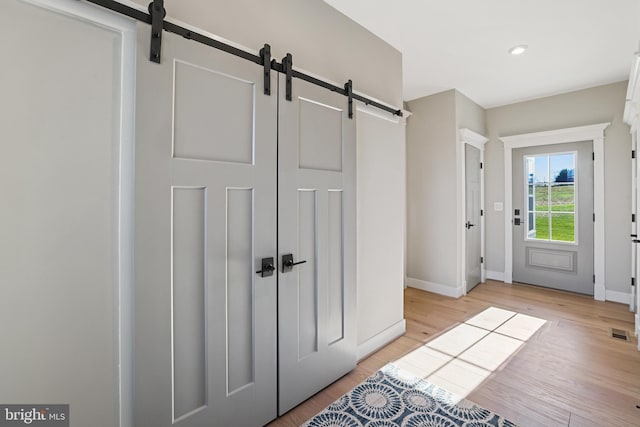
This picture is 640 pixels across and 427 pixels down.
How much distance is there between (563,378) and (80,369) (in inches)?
117

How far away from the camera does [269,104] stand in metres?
1.67

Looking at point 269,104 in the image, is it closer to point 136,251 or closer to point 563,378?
point 136,251

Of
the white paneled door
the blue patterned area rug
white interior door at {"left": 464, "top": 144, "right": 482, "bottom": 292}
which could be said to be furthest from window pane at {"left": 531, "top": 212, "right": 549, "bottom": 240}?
the white paneled door

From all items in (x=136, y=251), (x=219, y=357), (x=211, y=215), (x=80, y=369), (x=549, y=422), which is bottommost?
(x=549, y=422)

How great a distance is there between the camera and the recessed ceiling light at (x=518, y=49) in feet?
9.23

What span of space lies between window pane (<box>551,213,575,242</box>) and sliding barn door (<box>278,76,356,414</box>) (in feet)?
12.2

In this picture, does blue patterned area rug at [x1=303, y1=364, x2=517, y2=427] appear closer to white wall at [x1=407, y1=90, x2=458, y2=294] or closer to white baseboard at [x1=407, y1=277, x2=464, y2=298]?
white baseboard at [x1=407, y1=277, x2=464, y2=298]

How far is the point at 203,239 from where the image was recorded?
1.43m

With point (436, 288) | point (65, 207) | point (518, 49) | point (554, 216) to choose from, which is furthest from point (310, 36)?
point (554, 216)

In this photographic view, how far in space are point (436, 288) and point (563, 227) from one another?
2003 mm

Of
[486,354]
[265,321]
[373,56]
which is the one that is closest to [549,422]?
[486,354]

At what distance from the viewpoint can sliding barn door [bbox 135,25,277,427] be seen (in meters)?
1.26

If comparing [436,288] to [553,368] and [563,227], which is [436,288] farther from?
[563,227]

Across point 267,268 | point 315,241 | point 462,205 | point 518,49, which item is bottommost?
point 267,268
